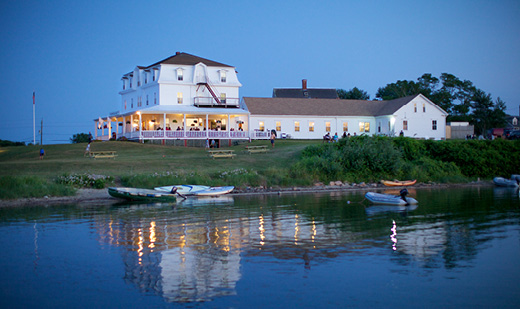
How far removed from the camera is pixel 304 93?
91.2 metres

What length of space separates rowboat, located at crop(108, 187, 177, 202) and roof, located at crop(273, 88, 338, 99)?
59.5m

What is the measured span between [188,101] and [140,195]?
3466cm

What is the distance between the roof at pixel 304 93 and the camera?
299ft

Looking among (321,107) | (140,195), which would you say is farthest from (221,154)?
(321,107)

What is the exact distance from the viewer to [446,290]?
13.5m

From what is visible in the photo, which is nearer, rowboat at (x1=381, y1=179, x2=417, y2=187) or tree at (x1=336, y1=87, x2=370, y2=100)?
rowboat at (x1=381, y1=179, x2=417, y2=187)

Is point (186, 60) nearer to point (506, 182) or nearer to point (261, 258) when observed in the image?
point (506, 182)

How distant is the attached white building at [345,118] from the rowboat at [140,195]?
115 ft

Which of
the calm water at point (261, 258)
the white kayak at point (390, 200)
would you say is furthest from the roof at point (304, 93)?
the calm water at point (261, 258)

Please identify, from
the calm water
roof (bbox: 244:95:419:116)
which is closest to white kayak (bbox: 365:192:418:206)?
the calm water

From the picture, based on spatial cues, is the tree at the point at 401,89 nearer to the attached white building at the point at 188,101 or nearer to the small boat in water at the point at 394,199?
the attached white building at the point at 188,101

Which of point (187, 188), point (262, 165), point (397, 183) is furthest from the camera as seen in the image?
point (262, 165)

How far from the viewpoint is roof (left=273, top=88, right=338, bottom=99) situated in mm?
91250

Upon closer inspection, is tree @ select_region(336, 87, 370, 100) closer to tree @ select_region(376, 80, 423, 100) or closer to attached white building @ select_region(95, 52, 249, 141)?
tree @ select_region(376, 80, 423, 100)
